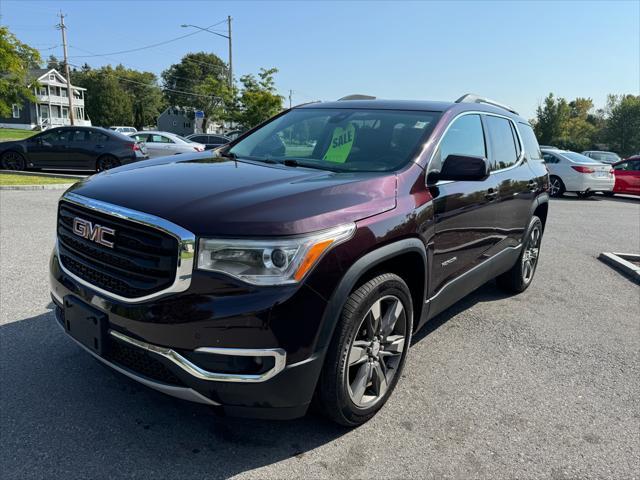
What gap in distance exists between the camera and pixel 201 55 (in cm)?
9156

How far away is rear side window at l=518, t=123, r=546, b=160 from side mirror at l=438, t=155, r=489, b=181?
2416 millimetres

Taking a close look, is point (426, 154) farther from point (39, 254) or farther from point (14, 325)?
point (39, 254)

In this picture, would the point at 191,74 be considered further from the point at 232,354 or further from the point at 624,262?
the point at 232,354

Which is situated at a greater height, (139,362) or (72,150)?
(72,150)

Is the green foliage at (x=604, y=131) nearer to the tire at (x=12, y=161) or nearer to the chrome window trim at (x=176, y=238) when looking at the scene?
the tire at (x=12, y=161)

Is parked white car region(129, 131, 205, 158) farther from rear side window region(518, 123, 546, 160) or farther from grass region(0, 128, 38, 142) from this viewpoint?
grass region(0, 128, 38, 142)

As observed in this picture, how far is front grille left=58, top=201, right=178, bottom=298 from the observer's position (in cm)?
229

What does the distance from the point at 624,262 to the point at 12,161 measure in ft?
51.5

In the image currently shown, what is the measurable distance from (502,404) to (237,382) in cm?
186

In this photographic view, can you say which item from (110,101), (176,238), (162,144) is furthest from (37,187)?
(110,101)

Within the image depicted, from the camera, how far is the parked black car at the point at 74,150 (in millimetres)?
14820

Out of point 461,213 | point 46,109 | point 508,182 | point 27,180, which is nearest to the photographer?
point 461,213

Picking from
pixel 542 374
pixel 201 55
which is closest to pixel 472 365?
pixel 542 374

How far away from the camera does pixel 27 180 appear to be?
12391 mm
